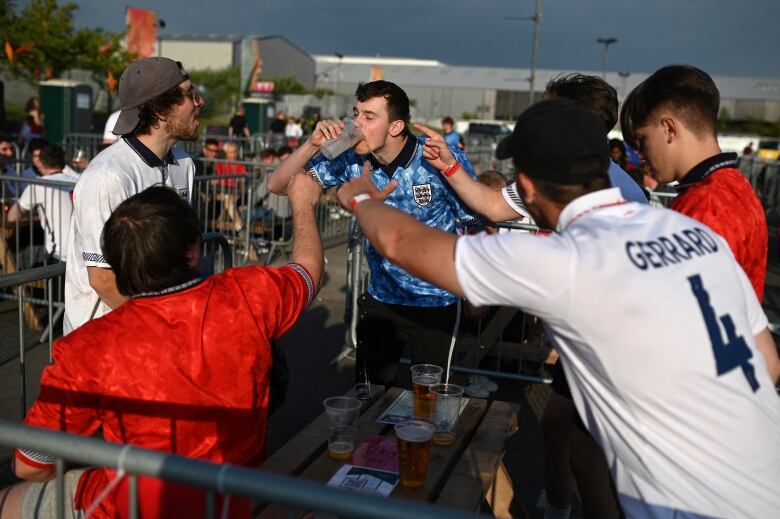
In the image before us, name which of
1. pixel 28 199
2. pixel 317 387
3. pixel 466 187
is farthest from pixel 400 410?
pixel 28 199

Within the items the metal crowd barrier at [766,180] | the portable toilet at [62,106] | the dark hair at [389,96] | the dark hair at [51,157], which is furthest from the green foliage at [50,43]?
the dark hair at [389,96]

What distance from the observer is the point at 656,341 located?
1726 mm

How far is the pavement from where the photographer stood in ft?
14.8

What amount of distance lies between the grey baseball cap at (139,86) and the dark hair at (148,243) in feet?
4.06

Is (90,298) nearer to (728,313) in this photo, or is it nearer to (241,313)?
(241,313)

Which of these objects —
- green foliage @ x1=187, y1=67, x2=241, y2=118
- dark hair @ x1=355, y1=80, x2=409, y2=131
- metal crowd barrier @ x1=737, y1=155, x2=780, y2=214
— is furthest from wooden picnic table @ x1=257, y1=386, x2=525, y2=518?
green foliage @ x1=187, y1=67, x2=241, y2=118

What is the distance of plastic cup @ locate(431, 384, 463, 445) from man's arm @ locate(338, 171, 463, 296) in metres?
1.06

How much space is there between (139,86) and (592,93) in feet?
7.04

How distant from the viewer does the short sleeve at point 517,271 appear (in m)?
1.74

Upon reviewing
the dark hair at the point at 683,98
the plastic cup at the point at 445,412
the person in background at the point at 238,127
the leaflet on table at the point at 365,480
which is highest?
the person in background at the point at 238,127

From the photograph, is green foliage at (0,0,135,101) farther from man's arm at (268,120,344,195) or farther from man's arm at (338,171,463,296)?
man's arm at (338,171,463,296)

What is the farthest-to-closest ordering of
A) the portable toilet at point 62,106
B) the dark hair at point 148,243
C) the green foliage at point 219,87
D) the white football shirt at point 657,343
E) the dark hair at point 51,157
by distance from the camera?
1. the green foliage at point 219,87
2. the portable toilet at point 62,106
3. the dark hair at point 51,157
4. the dark hair at point 148,243
5. the white football shirt at point 657,343

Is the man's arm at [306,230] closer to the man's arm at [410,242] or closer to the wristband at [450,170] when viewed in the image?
the man's arm at [410,242]

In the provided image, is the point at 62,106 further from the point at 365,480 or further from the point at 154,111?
the point at 365,480
